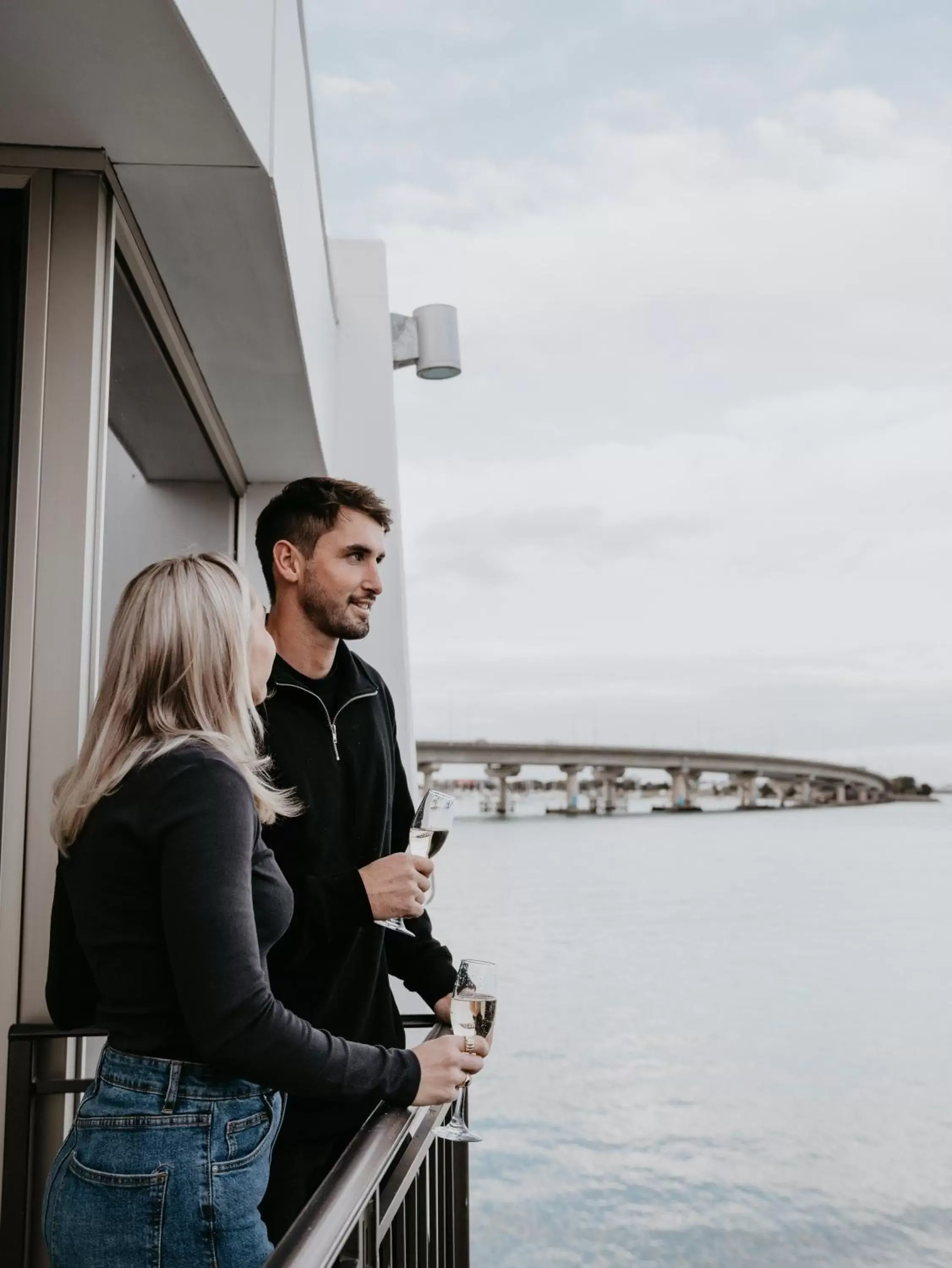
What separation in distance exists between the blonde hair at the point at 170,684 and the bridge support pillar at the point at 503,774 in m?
36.4

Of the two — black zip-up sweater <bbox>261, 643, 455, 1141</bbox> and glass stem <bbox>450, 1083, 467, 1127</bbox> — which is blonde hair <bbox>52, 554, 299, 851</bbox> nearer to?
black zip-up sweater <bbox>261, 643, 455, 1141</bbox>

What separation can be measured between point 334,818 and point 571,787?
147 feet

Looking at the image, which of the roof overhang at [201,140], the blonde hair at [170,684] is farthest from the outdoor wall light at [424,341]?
the blonde hair at [170,684]

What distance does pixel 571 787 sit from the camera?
46250mm

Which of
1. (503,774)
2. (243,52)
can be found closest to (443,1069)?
(243,52)

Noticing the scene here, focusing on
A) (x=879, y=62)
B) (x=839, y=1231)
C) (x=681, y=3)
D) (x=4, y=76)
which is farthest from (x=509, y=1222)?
(x=879, y=62)

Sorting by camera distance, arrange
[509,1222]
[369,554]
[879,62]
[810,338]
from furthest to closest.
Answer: [810,338] < [879,62] < [509,1222] < [369,554]

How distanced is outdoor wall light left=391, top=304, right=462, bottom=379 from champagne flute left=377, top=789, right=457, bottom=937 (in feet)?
13.8

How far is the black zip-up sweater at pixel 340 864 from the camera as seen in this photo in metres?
1.79

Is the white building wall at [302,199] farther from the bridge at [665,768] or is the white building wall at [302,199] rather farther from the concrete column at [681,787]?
the concrete column at [681,787]

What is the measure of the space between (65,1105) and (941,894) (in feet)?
124

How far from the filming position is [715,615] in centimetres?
7500

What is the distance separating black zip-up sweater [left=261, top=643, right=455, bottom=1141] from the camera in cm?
179

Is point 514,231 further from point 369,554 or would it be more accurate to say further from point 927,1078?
point 369,554
